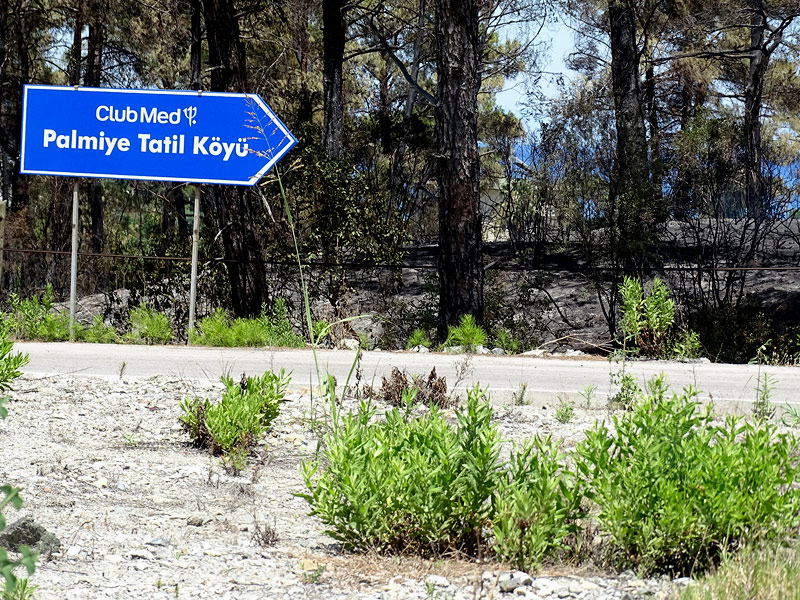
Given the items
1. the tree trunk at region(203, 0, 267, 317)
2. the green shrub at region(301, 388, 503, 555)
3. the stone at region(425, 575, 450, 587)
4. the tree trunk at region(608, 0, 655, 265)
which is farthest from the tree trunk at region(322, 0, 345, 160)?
the stone at region(425, 575, 450, 587)

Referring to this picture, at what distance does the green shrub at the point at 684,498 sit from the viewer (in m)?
3.21

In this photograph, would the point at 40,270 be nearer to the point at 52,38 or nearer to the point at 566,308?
the point at 52,38

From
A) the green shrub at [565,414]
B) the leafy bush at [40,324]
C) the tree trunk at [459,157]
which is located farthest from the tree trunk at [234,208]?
the green shrub at [565,414]

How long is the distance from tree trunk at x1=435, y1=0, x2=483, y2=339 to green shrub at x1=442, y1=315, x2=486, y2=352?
0.75 m

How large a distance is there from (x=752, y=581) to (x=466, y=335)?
8859 millimetres

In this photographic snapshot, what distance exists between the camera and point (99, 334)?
1162cm

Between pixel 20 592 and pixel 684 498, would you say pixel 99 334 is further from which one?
pixel 684 498

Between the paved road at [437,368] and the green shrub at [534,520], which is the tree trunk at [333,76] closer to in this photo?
the paved road at [437,368]

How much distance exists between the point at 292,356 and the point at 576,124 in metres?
7.98

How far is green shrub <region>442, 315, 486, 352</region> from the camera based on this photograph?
37.9ft

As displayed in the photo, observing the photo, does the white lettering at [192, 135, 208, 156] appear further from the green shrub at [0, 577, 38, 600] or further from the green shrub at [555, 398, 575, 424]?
the green shrub at [0, 577, 38, 600]

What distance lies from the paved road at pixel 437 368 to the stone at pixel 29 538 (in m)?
3.38

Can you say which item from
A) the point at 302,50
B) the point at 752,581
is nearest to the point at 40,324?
the point at 752,581

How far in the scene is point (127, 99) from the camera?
11.4 metres
